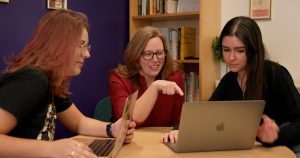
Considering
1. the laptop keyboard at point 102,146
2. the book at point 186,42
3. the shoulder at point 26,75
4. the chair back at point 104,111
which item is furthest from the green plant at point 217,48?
the shoulder at point 26,75

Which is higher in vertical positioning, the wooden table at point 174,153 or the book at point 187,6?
the book at point 187,6

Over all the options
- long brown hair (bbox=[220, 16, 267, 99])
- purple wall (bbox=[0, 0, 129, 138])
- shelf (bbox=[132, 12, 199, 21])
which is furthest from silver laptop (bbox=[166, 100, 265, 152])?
shelf (bbox=[132, 12, 199, 21])

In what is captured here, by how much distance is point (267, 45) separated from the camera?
2.86m

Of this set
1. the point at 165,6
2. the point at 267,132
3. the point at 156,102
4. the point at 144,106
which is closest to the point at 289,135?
the point at 267,132

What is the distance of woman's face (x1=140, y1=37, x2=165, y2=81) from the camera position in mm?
2203

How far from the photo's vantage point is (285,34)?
278cm

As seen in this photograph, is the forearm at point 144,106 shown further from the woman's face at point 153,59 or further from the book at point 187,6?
the book at point 187,6

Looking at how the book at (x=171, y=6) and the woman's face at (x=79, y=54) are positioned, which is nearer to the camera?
the woman's face at (x=79, y=54)

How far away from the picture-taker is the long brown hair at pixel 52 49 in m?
1.30

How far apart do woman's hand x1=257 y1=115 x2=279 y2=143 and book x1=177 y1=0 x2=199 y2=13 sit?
1.65m

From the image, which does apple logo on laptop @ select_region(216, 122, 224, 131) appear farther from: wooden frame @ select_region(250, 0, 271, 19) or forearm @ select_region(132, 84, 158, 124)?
wooden frame @ select_region(250, 0, 271, 19)

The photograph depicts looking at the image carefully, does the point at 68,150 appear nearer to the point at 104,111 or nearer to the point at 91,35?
the point at 104,111

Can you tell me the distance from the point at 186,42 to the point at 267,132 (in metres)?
1.66

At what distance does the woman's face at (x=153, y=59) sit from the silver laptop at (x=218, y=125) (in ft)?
2.59
